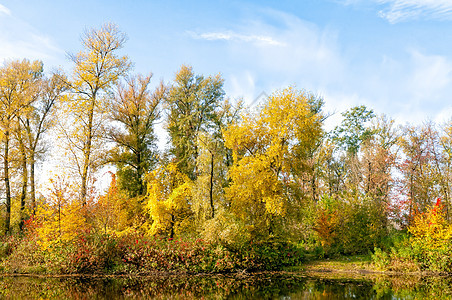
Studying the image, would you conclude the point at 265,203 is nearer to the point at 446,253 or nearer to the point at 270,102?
the point at 270,102

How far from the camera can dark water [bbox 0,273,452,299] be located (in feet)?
36.3

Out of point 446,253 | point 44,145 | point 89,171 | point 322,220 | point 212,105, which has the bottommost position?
point 446,253

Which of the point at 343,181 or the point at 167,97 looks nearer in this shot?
the point at 167,97

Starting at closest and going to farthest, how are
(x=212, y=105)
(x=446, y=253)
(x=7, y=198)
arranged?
(x=446, y=253)
(x=7, y=198)
(x=212, y=105)

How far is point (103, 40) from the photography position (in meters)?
24.1

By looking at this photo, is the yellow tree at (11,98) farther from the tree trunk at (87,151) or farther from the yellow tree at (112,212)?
the yellow tree at (112,212)

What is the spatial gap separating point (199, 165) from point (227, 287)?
7.80 metres

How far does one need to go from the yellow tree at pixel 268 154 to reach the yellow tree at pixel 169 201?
240 centimetres

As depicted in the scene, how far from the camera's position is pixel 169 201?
18188mm

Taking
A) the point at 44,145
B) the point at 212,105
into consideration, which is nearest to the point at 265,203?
the point at 212,105

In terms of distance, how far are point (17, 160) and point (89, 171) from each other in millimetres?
5080

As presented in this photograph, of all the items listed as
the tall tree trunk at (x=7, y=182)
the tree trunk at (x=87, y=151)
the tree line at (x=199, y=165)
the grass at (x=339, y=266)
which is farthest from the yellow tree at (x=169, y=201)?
the tall tree trunk at (x=7, y=182)

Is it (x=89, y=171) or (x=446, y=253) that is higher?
(x=89, y=171)

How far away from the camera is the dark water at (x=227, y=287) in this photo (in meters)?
11.1
